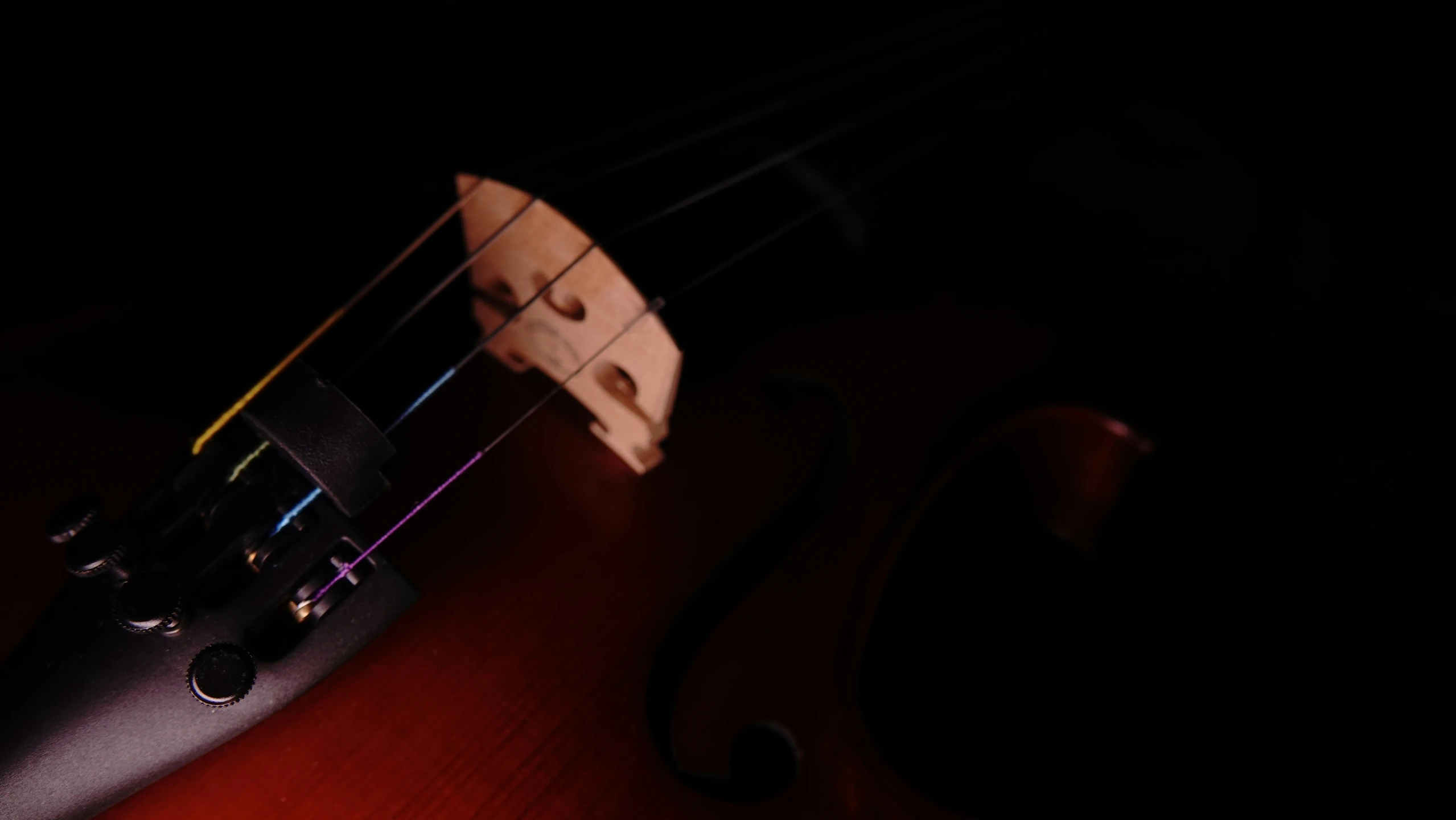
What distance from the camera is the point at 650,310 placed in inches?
27.4

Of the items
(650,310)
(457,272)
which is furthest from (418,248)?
(650,310)

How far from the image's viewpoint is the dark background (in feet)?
3.09

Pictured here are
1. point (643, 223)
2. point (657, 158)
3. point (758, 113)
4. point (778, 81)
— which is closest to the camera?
point (643, 223)

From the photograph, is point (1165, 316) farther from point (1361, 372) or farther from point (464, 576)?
point (464, 576)

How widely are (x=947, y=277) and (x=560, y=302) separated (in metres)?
0.59

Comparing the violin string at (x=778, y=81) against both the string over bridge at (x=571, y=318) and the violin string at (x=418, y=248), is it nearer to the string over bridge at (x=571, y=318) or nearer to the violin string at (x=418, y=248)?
the violin string at (x=418, y=248)

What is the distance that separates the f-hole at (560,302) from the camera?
759 millimetres

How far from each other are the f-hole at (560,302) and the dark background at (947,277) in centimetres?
16

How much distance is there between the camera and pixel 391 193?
1113mm

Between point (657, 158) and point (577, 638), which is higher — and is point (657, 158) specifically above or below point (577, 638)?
above

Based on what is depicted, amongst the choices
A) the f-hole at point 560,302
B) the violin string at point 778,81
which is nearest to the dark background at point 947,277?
the violin string at point 778,81

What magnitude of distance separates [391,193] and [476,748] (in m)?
0.80

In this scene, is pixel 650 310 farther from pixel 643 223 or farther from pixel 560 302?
pixel 643 223

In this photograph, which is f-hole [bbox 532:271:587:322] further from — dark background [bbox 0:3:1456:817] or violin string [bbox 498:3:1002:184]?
violin string [bbox 498:3:1002:184]
